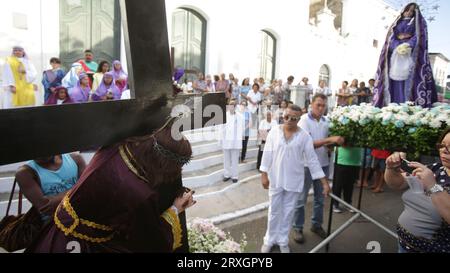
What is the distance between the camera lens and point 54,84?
6.60 m

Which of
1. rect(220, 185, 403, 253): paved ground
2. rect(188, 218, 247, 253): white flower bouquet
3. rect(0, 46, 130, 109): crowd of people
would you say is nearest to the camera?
rect(188, 218, 247, 253): white flower bouquet

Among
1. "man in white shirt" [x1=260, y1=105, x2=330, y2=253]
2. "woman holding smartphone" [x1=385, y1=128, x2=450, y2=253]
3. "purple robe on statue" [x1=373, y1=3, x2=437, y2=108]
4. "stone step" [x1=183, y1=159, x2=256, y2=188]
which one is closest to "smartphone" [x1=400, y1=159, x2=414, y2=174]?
"woman holding smartphone" [x1=385, y1=128, x2=450, y2=253]

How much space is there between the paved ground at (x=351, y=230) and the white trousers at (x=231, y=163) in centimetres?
130

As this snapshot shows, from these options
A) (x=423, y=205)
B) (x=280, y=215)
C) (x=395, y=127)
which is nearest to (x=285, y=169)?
(x=280, y=215)

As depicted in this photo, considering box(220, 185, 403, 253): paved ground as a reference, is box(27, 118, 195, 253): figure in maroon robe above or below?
above

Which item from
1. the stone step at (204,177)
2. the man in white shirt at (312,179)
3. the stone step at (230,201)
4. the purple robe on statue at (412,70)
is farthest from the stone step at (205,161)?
the purple robe on statue at (412,70)

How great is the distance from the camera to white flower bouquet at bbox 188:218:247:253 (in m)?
1.63

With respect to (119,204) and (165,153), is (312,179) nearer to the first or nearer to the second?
(165,153)

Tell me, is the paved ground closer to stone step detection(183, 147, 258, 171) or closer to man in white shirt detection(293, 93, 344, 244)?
man in white shirt detection(293, 93, 344, 244)

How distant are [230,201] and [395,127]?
11.1 feet

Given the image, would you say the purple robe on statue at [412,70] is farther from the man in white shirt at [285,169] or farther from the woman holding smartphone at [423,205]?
the woman holding smartphone at [423,205]

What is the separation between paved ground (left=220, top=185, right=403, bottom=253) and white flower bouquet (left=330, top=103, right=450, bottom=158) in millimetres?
1418

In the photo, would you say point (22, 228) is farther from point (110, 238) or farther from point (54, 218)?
point (110, 238)

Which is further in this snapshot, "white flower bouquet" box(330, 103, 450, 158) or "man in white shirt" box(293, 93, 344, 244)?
"man in white shirt" box(293, 93, 344, 244)
